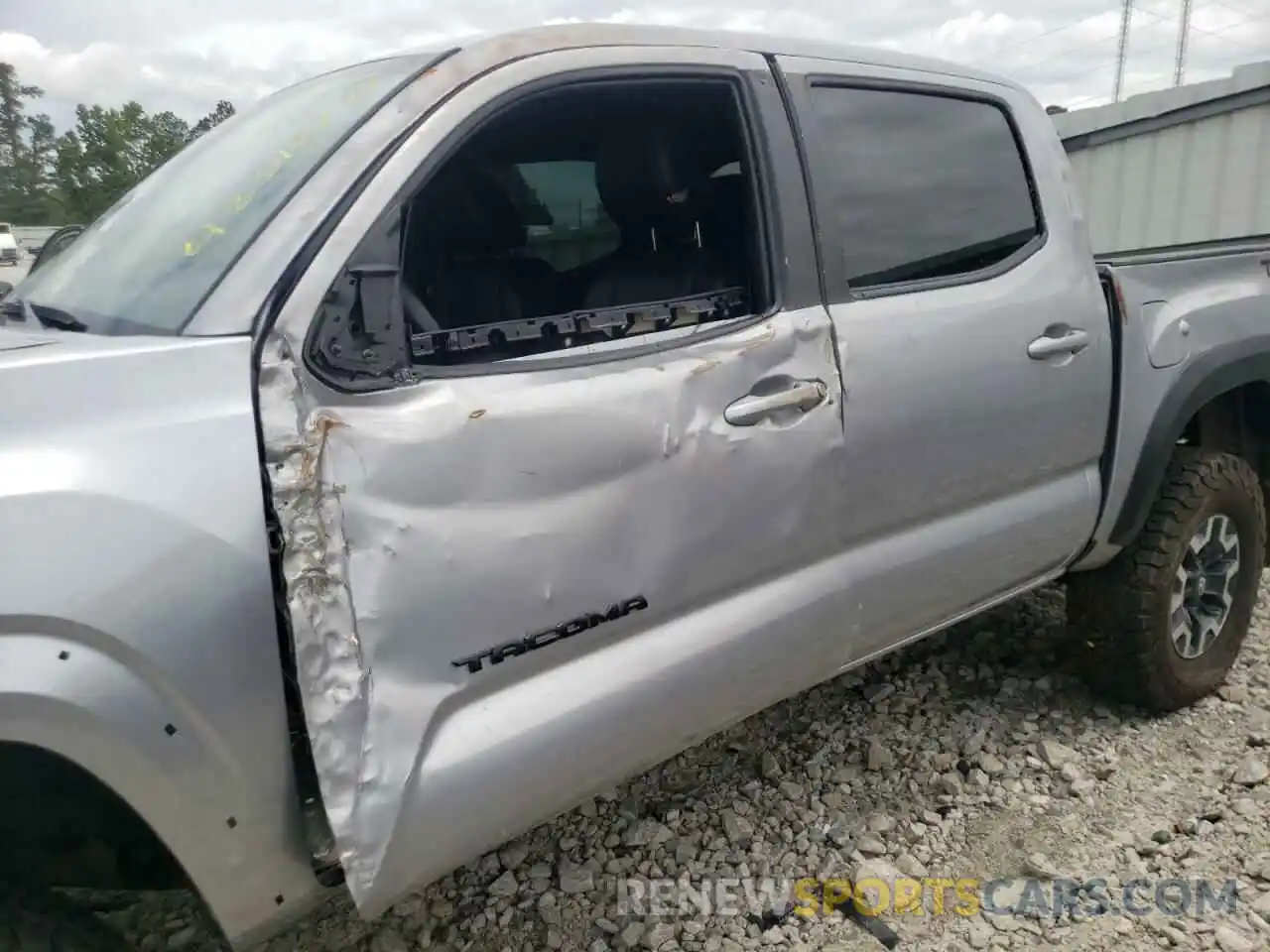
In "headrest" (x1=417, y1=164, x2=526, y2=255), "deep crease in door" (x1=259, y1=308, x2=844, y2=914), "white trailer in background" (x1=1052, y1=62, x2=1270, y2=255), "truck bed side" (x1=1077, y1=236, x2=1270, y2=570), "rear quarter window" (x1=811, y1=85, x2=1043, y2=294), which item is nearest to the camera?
"deep crease in door" (x1=259, y1=308, x2=844, y2=914)

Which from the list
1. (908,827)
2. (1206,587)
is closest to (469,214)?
(908,827)

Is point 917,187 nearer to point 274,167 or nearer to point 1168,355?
point 1168,355

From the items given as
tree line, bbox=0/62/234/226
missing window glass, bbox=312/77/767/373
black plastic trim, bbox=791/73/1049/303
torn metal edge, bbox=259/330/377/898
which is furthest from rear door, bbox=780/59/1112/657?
tree line, bbox=0/62/234/226

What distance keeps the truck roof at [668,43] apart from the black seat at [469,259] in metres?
0.24

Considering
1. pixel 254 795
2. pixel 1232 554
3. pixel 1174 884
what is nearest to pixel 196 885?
pixel 254 795

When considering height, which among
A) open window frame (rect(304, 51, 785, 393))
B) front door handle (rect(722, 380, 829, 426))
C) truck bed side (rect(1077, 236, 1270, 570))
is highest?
open window frame (rect(304, 51, 785, 393))

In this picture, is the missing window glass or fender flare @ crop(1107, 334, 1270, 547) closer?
the missing window glass

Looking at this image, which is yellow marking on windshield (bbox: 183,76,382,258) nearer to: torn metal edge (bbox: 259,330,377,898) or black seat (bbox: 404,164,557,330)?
black seat (bbox: 404,164,557,330)

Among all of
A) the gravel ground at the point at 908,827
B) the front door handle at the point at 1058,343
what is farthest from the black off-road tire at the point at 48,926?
the front door handle at the point at 1058,343

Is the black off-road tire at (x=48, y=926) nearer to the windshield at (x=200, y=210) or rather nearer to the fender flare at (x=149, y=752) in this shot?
the fender flare at (x=149, y=752)

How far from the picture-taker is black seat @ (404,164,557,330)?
5.72 ft

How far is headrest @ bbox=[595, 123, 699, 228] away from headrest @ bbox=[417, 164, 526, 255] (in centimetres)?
24

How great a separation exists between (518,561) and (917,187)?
1.45m

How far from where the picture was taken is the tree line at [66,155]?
1000 inches
